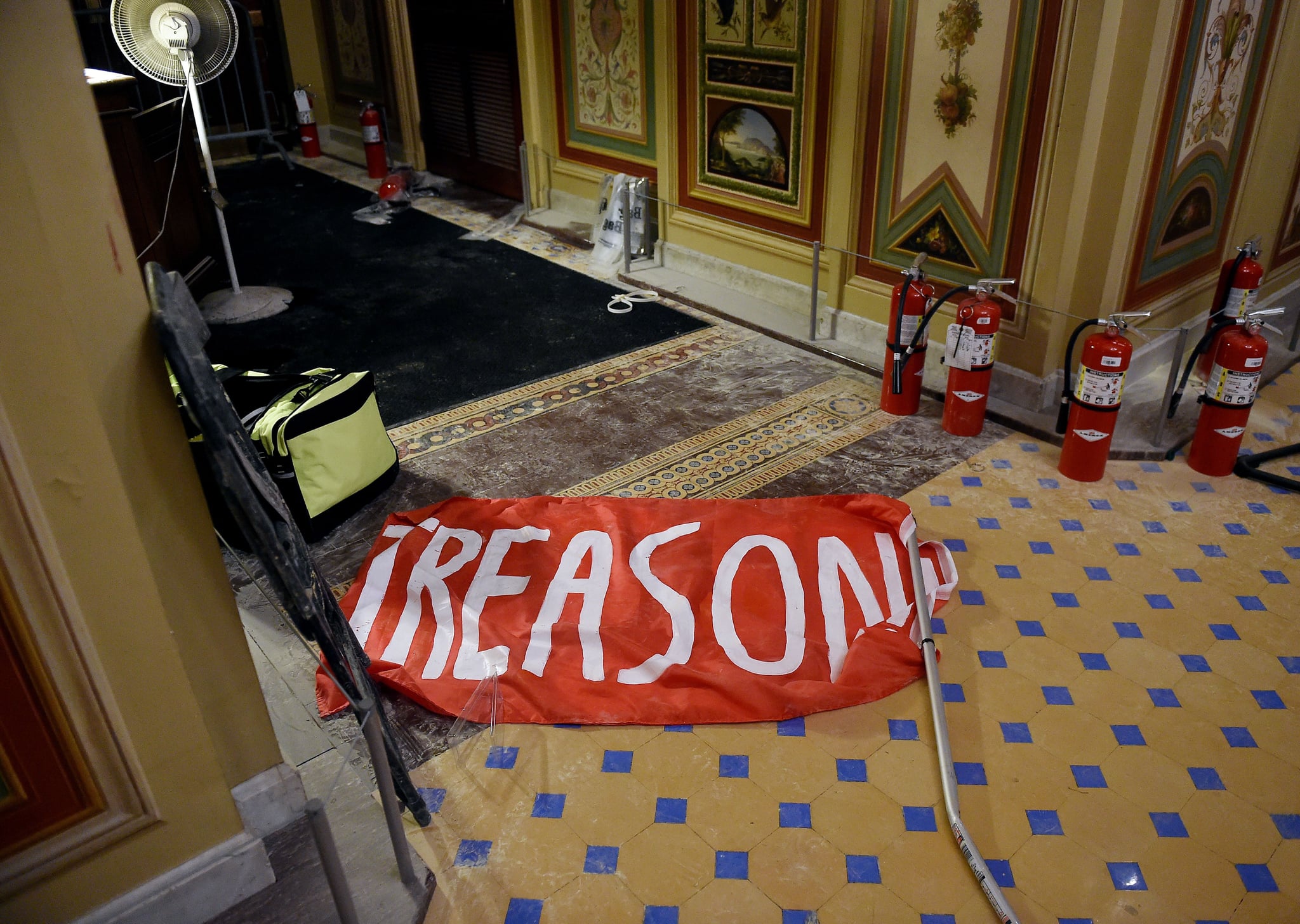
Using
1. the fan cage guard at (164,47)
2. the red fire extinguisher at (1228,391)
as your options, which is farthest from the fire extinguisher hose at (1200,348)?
the fan cage guard at (164,47)

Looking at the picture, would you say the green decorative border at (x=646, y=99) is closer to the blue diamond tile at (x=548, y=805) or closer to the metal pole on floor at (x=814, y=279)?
the metal pole on floor at (x=814, y=279)

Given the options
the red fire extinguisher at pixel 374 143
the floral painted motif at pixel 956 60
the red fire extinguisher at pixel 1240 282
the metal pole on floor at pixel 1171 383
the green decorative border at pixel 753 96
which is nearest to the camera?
the metal pole on floor at pixel 1171 383

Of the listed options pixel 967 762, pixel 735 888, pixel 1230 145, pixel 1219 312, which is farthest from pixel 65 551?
pixel 1230 145

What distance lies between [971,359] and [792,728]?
2.34 m

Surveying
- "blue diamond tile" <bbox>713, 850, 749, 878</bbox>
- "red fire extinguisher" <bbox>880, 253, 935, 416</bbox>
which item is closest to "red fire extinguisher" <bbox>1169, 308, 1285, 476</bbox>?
"red fire extinguisher" <bbox>880, 253, 935, 416</bbox>

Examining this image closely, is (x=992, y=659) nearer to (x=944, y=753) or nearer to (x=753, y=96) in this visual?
(x=944, y=753)

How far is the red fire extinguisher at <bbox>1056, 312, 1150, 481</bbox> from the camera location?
4.38 meters

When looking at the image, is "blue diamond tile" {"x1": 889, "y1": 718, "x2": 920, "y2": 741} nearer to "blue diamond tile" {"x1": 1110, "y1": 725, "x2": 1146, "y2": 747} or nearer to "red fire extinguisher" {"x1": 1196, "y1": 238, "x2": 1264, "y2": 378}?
"blue diamond tile" {"x1": 1110, "y1": 725, "x2": 1146, "y2": 747}

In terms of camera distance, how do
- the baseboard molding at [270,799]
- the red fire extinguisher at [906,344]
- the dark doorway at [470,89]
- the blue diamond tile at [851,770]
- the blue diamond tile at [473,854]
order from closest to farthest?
the baseboard molding at [270,799], the blue diamond tile at [473,854], the blue diamond tile at [851,770], the red fire extinguisher at [906,344], the dark doorway at [470,89]

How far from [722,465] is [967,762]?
2.02m

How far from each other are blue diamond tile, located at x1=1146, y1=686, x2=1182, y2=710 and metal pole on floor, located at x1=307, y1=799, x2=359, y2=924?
2563mm

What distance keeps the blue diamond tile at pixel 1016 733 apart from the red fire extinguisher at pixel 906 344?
229 cm

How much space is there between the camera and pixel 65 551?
6.88 ft

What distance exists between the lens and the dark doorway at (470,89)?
28.6 feet
